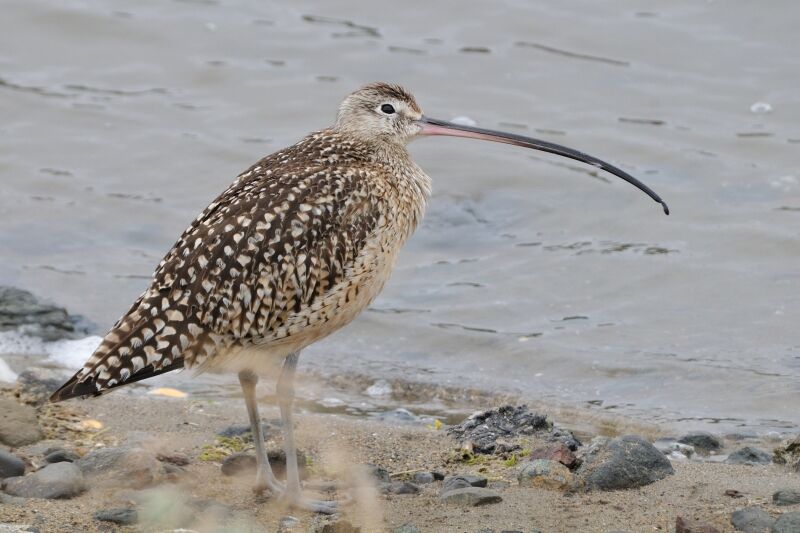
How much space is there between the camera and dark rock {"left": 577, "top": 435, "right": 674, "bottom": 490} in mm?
6781

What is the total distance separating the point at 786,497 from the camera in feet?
21.2

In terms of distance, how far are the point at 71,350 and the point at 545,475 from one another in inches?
194

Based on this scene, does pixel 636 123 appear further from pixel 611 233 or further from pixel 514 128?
pixel 611 233

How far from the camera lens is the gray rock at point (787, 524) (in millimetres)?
5926

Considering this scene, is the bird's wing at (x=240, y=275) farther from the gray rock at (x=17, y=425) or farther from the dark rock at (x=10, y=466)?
the gray rock at (x=17, y=425)

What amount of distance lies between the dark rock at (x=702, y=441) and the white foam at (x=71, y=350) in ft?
14.6

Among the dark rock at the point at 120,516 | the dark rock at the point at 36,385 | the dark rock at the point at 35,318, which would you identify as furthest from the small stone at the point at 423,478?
the dark rock at the point at 35,318

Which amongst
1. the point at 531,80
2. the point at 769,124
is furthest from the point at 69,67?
the point at 769,124

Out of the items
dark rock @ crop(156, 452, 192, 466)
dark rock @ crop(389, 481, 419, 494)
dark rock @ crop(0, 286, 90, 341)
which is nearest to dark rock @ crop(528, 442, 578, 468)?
dark rock @ crop(389, 481, 419, 494)

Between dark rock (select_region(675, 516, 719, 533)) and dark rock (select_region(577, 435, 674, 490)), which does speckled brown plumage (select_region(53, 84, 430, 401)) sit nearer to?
dark rock (select_region(577, 435, 674, 490))

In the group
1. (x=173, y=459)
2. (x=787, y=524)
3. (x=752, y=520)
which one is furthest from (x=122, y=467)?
(x=787, y=524)

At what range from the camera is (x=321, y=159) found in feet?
24.4

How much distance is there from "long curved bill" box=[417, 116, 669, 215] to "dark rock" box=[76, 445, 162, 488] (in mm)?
2581

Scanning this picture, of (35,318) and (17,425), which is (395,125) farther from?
(35,318)
